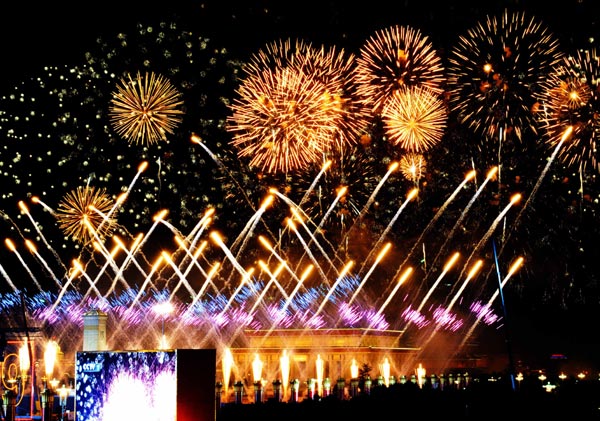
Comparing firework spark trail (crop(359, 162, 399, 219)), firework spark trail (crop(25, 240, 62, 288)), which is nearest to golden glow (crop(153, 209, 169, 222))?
firework spark trail (crop(25, 240, 62, 288))

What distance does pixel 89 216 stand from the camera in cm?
3344

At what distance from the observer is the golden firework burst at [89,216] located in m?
33.5

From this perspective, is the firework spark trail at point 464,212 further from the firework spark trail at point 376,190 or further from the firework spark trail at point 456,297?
the firework spark trail at point 376,190

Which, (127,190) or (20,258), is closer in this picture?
(127,190)

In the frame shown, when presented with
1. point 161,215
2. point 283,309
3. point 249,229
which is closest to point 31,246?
point 161,215

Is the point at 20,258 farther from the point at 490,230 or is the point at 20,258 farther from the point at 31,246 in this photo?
the point at 490,230

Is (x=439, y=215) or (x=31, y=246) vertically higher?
(x=439, y=215)

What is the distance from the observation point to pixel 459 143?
108ft

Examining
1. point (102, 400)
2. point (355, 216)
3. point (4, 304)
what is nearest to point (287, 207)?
point (355, 216)

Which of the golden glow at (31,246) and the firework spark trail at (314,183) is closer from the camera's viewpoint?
the firework spark trail at (314,183)

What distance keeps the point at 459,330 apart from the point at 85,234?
19.0m

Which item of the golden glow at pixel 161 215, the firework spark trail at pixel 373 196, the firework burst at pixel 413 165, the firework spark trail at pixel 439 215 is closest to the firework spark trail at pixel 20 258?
the golden glow at pixel 161 215

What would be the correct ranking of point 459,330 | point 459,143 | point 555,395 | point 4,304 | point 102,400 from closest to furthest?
point 102,400, point 555,395, point 459,143, point 4,304, point 459,330

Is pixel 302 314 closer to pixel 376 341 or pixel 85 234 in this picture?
pixel 376 341
